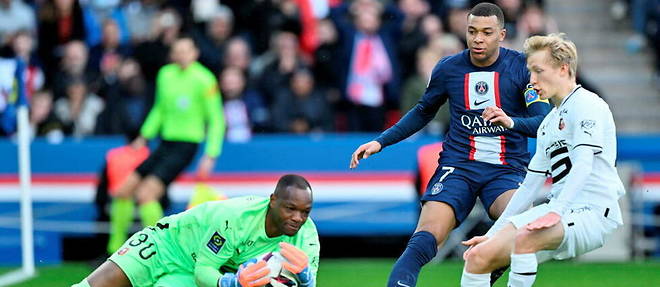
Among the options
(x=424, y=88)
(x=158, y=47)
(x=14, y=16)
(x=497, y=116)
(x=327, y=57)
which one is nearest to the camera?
(x=497, y=116)

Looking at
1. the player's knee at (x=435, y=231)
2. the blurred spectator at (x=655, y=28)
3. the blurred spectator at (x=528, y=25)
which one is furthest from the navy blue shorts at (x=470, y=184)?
→ the blurred spectator at (x=655, y=28)

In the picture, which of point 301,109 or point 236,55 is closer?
point 301,109

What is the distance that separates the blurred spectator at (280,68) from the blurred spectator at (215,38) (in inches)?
21.9

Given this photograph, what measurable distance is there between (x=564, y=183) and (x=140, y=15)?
9.13 m

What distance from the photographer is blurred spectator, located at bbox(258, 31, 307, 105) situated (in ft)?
45.4

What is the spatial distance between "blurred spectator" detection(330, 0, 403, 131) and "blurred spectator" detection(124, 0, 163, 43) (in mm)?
2579

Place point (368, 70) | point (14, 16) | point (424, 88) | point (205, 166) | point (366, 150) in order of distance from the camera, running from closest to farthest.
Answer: point (366, 150) → point (205, 166) → point (424, 88) → point (368, 70) → point (14, 16)

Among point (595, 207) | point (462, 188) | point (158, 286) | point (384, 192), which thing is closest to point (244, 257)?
point (158, 286)

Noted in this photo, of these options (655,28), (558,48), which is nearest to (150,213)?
(558,48)

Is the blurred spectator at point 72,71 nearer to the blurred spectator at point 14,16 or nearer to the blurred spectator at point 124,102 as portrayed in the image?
the blurred spectator at point 124,102

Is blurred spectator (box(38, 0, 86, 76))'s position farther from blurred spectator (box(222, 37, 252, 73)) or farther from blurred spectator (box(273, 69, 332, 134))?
blurred spectator (box(273, 69, 332, 134))

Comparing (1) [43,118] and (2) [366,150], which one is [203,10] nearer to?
(1) [43,118]

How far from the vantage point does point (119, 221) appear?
488 inches

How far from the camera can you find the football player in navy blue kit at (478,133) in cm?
782
